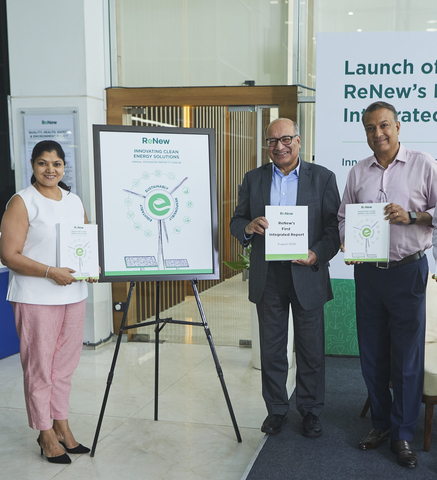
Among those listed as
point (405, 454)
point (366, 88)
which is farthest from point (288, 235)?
point (366, 88)

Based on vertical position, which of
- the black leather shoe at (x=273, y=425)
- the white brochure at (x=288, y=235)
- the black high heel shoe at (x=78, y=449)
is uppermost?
the white brochure at (x=288, y=235)

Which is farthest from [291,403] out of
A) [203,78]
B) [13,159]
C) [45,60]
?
[45,60]

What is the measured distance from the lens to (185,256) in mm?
2936

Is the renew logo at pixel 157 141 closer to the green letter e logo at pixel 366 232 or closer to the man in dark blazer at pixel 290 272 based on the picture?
the man in dark blazer at pixel 290 272

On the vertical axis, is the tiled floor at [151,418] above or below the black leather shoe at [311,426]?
below

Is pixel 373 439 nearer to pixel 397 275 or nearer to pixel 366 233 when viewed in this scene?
pixel 397 275

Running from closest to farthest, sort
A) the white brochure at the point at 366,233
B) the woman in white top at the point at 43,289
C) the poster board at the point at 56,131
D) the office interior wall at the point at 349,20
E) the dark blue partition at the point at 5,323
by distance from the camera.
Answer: the white brochure at the point at 366,233, the woman in white top at the point at 43,289, the office interior wall at the point at 349,20, the dark blue partition at the point at 5,323, the poster board at the point at 56,131

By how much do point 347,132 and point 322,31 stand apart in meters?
0.91

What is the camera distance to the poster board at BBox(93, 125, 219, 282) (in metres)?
2.87

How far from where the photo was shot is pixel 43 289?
2.66 metres

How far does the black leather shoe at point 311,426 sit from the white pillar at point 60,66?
250 centimetres

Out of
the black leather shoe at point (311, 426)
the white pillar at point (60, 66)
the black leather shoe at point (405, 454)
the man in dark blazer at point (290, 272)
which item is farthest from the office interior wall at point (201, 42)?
the black leather shoe at point (405, 454)

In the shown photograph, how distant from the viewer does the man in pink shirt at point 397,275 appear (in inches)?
100

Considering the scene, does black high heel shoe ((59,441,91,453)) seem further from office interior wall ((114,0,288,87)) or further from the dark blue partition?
office interior wall ((114,0,288,87))
